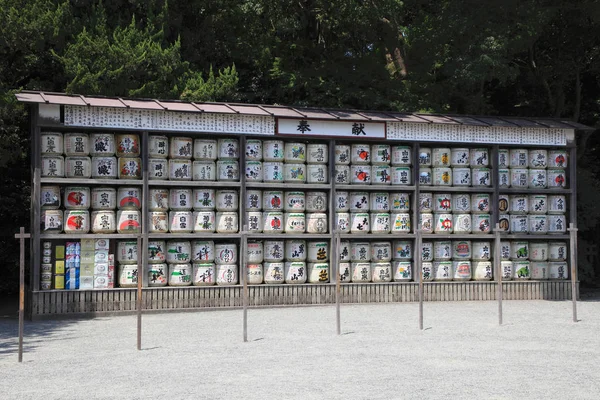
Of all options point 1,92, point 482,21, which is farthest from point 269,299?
point 482,21

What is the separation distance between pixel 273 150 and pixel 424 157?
3078mm

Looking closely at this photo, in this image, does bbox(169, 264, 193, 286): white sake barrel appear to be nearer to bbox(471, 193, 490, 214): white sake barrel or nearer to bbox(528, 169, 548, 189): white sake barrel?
bbox(471, 193, 490, 214): white sake barrel

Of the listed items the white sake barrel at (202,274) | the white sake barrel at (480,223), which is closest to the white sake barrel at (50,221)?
the white sake barrel at (202,274)

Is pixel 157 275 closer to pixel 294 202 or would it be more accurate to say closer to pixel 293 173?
pixel 294 202

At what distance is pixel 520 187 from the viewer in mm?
16406

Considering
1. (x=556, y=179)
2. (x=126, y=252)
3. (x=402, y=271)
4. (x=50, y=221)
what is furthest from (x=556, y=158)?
(x=50, y=221)

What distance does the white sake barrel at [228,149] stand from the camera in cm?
1476

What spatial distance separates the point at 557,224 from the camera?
16.6 metres

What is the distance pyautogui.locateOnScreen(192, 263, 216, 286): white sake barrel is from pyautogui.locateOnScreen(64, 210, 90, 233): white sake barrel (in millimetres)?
2052

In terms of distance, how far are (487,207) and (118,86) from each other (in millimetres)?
9068

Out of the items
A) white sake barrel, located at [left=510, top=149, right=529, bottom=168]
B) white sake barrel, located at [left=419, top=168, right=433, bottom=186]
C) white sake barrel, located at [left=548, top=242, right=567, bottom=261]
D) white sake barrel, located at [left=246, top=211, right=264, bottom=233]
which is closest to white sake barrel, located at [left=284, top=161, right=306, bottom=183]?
white sake barrel, located at [left=246, top=211, right=264, bottom=233]

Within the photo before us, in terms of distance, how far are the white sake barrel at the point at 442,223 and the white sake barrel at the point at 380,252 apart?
41.8 inches

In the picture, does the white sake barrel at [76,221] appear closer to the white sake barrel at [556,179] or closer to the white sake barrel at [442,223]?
the white sake barrel at [442,223]

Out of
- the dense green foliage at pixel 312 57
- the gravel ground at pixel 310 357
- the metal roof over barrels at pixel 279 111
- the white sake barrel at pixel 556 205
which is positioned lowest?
the gravel ground at pixel 310 357
